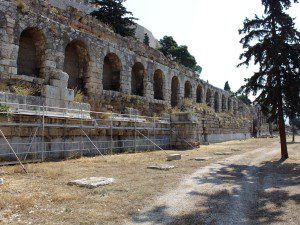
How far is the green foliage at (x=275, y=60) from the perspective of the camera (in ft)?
38.6

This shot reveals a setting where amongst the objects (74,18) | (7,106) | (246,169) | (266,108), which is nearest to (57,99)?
(7,106)

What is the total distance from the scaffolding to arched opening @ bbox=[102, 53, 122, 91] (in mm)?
2923

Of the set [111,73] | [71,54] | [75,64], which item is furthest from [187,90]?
[71,54]

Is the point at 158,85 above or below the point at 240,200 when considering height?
above

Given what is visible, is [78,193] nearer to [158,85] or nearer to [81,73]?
[81,73]

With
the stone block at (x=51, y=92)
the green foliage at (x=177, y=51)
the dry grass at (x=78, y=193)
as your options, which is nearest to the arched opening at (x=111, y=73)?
the stone block at (x=51, y=92)

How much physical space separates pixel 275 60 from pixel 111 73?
8.64 meters

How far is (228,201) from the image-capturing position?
550 cm

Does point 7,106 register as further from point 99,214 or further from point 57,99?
point 99,214

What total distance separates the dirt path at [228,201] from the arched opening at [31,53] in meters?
8.23

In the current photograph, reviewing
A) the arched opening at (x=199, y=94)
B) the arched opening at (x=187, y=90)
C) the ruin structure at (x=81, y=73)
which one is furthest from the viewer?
the arched opening at (x=199, y=94)

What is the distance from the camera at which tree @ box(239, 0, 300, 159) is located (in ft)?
38.6

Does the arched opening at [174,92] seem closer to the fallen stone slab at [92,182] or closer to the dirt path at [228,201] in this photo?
the dirt path at [228,201]

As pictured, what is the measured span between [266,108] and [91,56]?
832cm
